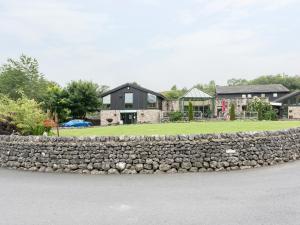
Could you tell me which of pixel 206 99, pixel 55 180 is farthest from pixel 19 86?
pixel 55 180

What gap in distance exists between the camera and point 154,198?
9.16 meters

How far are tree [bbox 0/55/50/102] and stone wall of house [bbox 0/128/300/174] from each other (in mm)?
42359

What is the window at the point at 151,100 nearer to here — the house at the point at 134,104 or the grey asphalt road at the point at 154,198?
the house at the point at 134,104

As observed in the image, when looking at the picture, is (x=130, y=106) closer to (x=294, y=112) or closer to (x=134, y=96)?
(x=134, y=96)

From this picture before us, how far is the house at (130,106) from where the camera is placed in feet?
186

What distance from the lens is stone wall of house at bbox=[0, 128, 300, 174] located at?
43.6 ft

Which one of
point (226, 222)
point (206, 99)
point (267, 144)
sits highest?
point (206, 99)

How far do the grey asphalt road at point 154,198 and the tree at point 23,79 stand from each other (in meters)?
44.4

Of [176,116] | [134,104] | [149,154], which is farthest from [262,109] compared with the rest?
[149,154]

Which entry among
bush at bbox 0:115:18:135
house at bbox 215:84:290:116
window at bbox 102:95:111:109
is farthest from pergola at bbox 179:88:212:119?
bush at bbox 0:115:18:135

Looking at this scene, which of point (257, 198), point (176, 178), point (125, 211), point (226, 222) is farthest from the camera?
point (176, 178)

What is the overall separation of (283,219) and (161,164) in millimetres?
6557

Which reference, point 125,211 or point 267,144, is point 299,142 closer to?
point 267,144

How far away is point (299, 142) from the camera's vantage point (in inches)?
649
